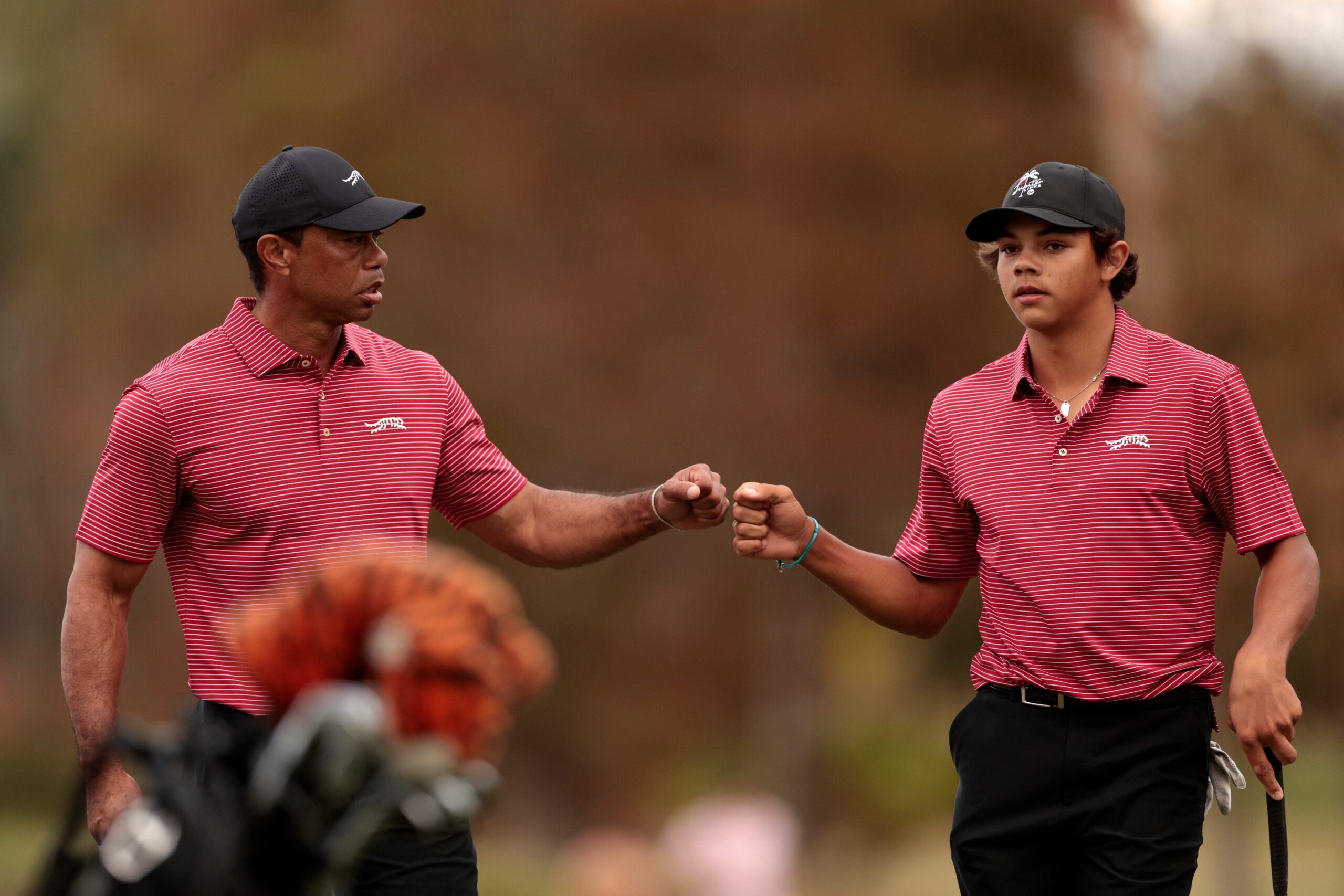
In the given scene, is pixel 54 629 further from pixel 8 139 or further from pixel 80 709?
pixel 80 709

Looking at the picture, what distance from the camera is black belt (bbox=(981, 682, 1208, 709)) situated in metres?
3.74

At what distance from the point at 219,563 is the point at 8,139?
20.5 m

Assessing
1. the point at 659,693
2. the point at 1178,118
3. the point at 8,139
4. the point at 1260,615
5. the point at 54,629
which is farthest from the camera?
the point at 8,139

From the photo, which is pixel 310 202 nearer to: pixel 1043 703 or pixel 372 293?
pixel 372 293

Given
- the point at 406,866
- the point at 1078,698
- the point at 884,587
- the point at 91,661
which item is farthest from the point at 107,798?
the point at 1078,698

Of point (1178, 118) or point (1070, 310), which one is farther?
point (1178, 118)

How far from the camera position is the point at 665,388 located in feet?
43.8

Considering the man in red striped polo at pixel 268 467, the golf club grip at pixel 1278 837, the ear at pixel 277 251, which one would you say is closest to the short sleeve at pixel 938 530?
the golf club grip at pixel 1278 837

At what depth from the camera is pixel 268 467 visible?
3926mm

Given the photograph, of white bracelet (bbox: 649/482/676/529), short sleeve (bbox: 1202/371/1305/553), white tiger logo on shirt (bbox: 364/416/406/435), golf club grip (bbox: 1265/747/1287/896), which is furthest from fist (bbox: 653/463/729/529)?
golf club grip (bbox: 1265/747/1287/896)

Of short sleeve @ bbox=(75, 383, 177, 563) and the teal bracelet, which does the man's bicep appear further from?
the teal bracelet

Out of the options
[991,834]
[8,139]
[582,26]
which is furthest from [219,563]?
[8,139]

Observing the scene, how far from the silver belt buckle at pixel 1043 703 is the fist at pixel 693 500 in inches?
37.5

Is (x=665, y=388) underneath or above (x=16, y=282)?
above
